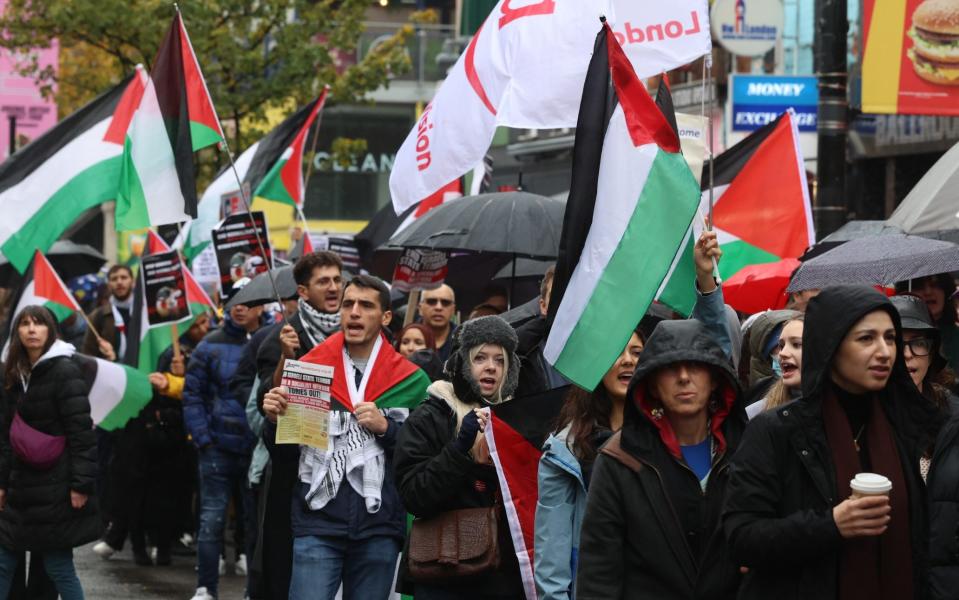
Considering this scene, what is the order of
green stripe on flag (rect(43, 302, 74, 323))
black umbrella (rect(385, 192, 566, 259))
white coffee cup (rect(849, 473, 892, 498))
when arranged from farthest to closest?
green stripe on flag (rect(43, 302, 74, 323))
black umbrella (rect(385, 192, 566, 259))
white coffee cup (rect(849, 473, 892, 498))

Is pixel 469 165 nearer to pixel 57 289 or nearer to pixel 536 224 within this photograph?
pixel 536 224

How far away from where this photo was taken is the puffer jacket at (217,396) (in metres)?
12.2

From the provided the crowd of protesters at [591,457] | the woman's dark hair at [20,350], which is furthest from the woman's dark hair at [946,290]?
the woman's dark hair at [20,350]

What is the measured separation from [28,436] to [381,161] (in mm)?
39874

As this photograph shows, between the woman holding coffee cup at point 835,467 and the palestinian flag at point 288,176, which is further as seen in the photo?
the palestinian flag at point 288,176

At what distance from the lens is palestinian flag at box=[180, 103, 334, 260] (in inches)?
626

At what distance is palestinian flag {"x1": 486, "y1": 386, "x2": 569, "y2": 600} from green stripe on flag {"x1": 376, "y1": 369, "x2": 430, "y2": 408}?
120cm

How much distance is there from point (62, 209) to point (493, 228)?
114 inches

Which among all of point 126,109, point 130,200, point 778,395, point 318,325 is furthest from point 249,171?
point 778,395

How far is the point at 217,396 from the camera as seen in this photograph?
12.3 metres

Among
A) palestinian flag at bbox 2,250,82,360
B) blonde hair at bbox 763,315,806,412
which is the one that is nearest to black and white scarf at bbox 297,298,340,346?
blonde hair at bbox 763,315,806,412

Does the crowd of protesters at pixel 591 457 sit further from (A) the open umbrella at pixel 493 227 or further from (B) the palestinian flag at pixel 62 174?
(B) the palestinian flag at pixel 62 174

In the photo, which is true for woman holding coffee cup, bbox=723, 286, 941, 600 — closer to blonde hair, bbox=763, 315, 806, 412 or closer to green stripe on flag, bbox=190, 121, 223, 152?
blonde hair, bbox=763, 315, 806, 412

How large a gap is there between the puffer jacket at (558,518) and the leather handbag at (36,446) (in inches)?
168
